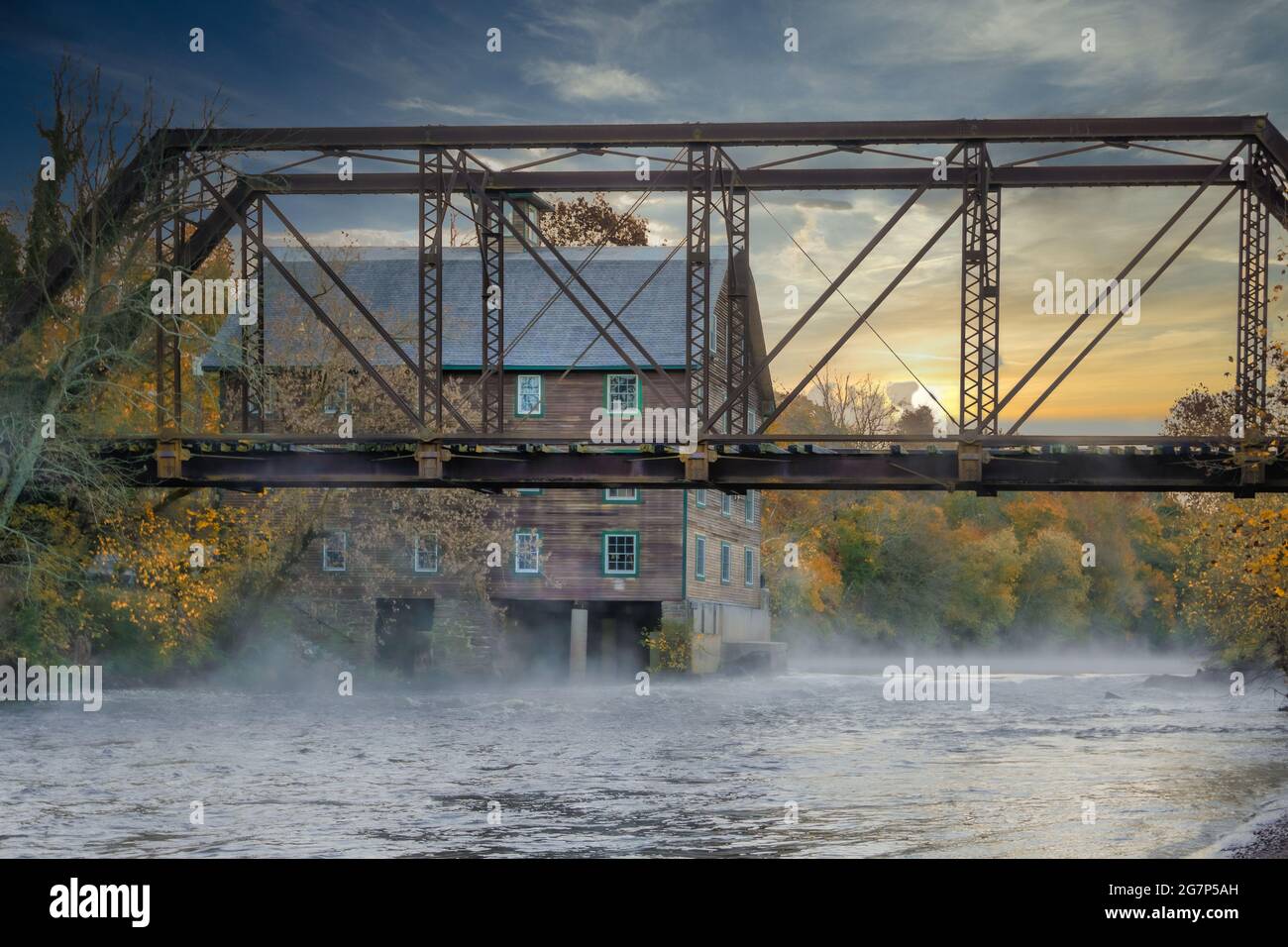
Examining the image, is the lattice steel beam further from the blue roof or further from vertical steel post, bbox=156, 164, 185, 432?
the blue roof

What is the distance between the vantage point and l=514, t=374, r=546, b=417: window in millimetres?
57719

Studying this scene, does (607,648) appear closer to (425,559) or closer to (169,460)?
(425,559)

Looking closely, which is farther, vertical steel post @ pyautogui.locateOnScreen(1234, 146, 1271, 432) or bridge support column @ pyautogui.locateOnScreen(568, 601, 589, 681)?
Answer: bridge support column @ pyautogui.locateOnScreen(568, 601, 589, 681)

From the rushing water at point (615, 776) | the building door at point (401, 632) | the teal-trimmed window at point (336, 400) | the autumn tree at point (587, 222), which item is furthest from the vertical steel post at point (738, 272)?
the autumn tree at point (587, 222)

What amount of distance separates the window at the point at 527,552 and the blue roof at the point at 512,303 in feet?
19.8

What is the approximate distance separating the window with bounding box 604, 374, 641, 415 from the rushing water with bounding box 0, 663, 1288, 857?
11063 mm

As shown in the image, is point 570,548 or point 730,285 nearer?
point 730,285

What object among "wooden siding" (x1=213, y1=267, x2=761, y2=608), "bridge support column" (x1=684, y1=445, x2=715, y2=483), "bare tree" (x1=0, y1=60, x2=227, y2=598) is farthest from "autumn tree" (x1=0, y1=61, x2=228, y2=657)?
"wooden siding" (x1=213, y1=267, x2=761, y2=608)

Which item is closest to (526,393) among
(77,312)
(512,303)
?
(512,303)

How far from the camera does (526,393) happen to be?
58.2 meters

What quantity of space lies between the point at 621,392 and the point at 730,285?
24809mm

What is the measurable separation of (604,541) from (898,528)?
36236 mm

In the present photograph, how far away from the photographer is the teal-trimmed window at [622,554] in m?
58.0
